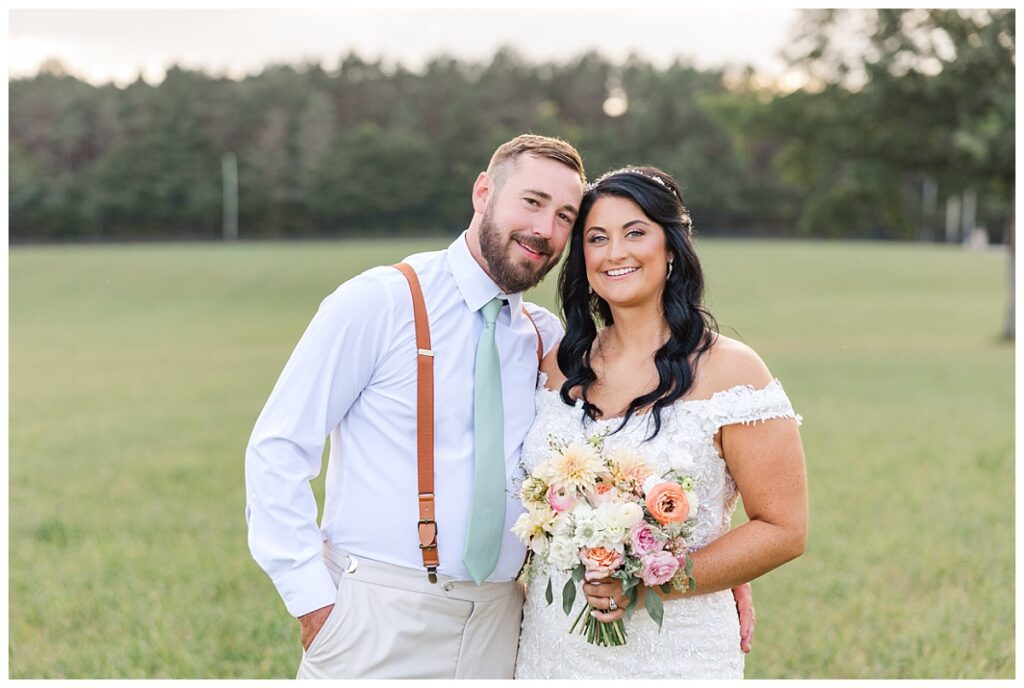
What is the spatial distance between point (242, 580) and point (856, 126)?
18.1 m

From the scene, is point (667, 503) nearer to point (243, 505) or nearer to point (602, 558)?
point (602, 558)

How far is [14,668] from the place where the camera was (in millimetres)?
5766

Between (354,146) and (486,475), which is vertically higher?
(354,146)

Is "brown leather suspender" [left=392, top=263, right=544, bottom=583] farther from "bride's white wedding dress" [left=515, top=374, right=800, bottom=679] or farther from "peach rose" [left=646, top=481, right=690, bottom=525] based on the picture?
"peach rose" [left=646, top=481, right=690, bottom=525]

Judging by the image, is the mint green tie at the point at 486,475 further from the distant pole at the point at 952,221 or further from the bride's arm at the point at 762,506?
the distant pole at the point at 952,221

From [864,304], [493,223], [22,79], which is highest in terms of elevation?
[22,79]

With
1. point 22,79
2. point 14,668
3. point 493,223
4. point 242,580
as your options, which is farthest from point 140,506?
point 22,79

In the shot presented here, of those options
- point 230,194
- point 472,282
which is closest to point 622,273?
point 472,282

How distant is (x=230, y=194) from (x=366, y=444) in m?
71.9

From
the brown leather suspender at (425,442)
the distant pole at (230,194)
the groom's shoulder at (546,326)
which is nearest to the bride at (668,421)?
the groom's shoulder at (546,326)

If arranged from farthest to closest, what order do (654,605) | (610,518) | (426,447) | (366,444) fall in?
(366,444), (426,447), (654,605), (610,518)

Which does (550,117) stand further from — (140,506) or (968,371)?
(140,506)

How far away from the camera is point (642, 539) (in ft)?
9.73

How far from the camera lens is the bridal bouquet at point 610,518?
117 inches
